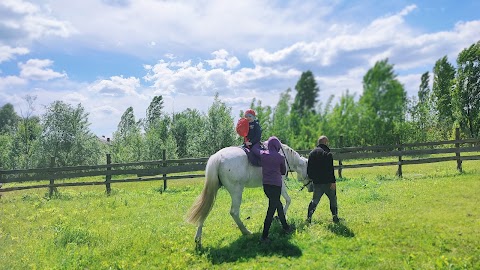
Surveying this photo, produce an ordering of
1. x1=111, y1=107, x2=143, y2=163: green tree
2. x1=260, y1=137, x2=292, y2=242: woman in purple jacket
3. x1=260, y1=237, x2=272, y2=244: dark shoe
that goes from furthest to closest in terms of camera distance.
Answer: x1=111, y1=107, x2=143, y2=163: green tree → x1=260, y1=137, x2=292, y2=242: woman in purple jacket → x1=260, y1=237, x2=272, y2=244: dark shoe

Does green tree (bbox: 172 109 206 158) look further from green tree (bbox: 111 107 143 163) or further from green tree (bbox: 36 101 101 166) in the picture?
green tree (bbox: 36 101 101 166)

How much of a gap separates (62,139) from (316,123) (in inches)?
1146

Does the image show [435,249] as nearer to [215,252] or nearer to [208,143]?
[215,252]

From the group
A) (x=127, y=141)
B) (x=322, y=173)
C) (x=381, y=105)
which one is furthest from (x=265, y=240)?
(x=127, y=141)

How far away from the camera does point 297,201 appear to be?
1104 cm

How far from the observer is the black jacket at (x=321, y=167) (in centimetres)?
755

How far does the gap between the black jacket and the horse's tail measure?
208 cm

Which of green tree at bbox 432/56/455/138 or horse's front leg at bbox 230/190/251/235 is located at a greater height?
green tree at bbox 432/56/455/138

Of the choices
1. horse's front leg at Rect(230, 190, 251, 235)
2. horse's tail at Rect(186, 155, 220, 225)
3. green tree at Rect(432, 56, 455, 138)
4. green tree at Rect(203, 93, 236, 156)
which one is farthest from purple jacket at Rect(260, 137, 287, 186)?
green tree at Rect(432, 56, 455, 138)

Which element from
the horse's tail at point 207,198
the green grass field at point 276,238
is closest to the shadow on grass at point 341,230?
the green grass field at point 276,238

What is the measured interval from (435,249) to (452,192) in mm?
5423

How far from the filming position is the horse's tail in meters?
6.95

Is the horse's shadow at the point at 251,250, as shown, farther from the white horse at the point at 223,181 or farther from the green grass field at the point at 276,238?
the white horse at the point at 223,181

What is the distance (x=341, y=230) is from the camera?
7.04 meters
